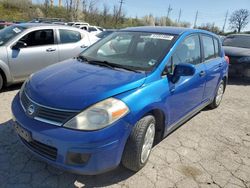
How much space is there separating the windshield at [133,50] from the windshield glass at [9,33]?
95.8 inches

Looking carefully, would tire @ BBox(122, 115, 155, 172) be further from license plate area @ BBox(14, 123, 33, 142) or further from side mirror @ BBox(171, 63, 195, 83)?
license plate area @ BBox(14, 123, 33, 142)

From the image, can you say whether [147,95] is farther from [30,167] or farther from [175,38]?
[30,167]

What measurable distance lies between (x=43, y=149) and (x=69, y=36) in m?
4.56

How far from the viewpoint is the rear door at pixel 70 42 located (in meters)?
6.30

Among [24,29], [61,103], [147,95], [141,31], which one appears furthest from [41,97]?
[24,29]

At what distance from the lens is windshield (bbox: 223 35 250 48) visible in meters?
9.93

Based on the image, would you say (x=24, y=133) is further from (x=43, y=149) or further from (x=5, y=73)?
(x=5, y=73)

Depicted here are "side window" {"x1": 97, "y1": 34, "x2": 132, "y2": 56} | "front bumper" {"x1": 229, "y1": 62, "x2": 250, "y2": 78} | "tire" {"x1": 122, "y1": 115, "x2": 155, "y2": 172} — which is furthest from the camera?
"front bumper" {"x1": 229, "y1": 62, "x2": 250, "y2": 78}

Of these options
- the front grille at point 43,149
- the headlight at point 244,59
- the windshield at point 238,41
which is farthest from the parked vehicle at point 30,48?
the windshield at point 238,41

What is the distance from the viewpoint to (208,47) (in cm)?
461

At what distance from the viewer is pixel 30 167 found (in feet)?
9.78

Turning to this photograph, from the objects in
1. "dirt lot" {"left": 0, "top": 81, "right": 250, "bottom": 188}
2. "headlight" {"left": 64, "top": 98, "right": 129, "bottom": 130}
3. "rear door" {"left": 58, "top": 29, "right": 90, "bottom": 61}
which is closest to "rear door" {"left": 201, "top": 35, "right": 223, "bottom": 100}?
"dirt lot" {"left": 0, "top": 81, "right": 250, "bottom": 188}

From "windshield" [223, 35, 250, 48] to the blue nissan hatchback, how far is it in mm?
6869

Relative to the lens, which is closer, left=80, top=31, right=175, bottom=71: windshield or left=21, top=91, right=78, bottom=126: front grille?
left=21, top=91, right=78, bottom=126: front grille
